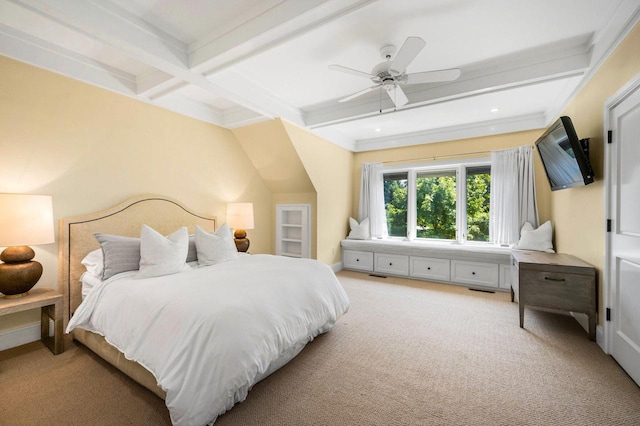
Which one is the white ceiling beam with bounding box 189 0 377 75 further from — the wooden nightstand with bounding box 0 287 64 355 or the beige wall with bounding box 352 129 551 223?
the beige wall with bounding box 352 129 551 223

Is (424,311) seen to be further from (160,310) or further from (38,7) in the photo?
(38,7)

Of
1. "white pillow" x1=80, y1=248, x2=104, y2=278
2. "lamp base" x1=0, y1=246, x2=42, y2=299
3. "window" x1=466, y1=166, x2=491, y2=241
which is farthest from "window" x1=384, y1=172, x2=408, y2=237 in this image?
"lamp base" x1=0, y1=246, x2=42, y2=299

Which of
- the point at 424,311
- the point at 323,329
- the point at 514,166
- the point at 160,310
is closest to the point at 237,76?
the point at 160,310

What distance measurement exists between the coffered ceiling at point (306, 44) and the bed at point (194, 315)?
1.50m

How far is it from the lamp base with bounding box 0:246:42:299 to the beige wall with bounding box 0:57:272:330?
0.27 m

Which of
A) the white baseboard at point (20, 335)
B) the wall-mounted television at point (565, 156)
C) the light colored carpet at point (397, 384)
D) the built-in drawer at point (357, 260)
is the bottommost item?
the light colored carpet at point (397, 384)

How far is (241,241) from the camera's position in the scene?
4.16 m

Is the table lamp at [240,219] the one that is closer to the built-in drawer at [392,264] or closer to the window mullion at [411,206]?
the built-in drawer at [392,264]

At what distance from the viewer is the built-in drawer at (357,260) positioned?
5.23 meters

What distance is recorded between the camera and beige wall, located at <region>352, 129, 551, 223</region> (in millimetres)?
4215

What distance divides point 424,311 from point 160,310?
2825mm

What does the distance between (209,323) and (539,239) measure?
432 centimetres

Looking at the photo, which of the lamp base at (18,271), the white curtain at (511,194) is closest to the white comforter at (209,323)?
the lamp base at (18,271)

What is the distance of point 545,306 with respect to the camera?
271 centimetres
